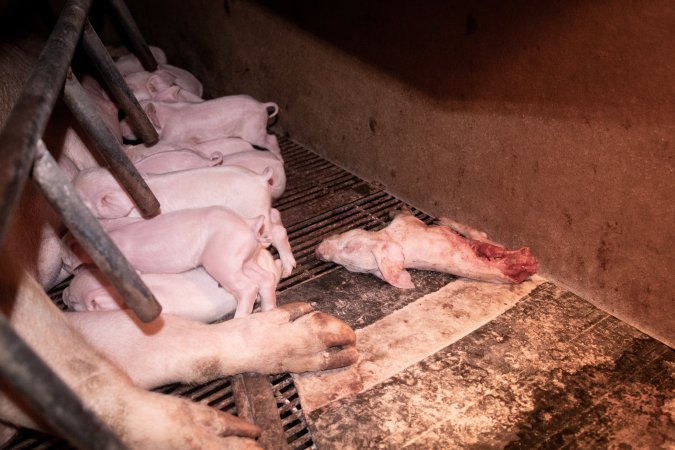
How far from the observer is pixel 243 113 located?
372 centimetres

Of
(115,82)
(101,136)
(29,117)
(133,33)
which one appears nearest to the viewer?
(29,117)

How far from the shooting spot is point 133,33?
166 inches

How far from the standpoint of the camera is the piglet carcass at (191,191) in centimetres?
274

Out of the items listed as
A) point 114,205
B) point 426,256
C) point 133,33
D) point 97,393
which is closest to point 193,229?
point 114,205

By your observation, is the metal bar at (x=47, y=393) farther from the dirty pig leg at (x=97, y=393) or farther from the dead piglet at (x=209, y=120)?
the dead piglet at (x=209, y=120)

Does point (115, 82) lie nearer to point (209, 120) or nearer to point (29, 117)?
point (209, 120)

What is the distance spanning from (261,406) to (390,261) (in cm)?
92

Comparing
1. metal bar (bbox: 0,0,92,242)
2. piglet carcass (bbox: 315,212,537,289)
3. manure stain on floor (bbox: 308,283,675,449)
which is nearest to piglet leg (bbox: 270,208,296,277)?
piglet carcass (bbox: 315,212,537,289)

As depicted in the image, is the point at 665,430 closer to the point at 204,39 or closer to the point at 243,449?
the point at 243,449

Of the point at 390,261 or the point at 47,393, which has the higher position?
the point at 47,393

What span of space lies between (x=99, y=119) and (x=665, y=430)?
2472 millimetres

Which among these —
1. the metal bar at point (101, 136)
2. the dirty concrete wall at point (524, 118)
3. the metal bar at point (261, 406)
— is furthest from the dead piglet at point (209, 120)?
the metal bar at point (261, 406)

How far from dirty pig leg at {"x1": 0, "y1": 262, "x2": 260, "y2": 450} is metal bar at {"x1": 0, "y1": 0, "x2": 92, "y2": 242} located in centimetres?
52

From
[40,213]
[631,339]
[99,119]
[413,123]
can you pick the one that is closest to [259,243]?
[99,119]
